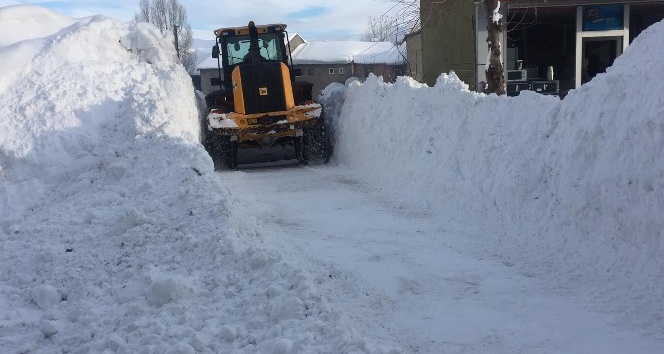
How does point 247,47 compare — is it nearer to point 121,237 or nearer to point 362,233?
point 362,233

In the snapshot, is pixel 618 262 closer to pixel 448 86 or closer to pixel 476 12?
pixel 448 86

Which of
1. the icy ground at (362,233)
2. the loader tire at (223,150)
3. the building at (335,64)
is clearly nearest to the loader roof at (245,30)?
the loader tire at (223,150)

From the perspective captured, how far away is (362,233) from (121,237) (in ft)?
9.12

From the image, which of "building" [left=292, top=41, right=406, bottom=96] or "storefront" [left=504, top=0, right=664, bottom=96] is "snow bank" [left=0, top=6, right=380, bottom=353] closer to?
"storefront" [left=504, top=0, right=664, bottom=96]

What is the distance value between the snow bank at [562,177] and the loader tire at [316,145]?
4.24 metres

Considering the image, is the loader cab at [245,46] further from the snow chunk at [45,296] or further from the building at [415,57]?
the snow chunk at [45,296]

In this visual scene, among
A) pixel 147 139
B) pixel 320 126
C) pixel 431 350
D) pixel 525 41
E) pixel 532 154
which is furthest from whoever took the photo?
pixel 525 41

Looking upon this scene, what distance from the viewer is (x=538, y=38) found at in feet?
69.0

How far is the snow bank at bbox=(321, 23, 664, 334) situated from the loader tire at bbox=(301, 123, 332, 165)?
13.9 feet

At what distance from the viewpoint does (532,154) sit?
7125mm

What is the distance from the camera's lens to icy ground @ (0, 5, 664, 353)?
4.36 meters

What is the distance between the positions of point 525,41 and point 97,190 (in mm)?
16699

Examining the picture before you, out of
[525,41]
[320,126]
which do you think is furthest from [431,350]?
[525,41]

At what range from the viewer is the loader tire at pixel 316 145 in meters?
14.2
